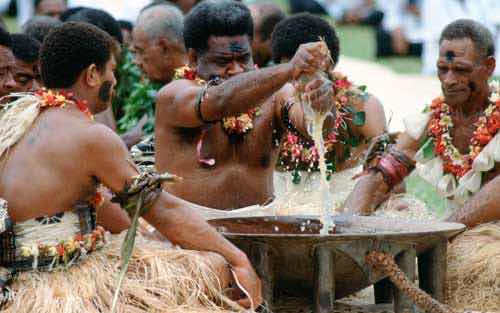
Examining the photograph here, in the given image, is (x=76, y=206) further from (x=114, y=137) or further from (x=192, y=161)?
(x=192, y=161)

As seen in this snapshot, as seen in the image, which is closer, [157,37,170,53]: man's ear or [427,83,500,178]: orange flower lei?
[427,83,500,178]: orange flower lei

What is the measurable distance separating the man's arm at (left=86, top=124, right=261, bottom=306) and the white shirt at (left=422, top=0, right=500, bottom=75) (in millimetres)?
10433

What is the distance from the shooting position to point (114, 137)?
5.18 m

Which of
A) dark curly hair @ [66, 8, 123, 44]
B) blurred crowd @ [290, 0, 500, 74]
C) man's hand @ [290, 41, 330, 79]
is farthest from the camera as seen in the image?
blurred crowd @ [290, 0, 500, 74]

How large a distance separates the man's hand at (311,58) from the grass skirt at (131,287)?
1015 millimetres

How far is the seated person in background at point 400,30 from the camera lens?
688 inches

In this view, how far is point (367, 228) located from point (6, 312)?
75.4 inches

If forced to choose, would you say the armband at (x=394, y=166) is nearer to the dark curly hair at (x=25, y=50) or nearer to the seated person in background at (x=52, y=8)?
the dark curly hair at (x=25, y=50)

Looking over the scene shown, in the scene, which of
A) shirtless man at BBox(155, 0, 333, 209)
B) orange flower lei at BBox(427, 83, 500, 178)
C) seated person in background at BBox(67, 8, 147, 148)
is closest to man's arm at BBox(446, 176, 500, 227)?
orange flower lei at BBox(427, 83, 500, 178)

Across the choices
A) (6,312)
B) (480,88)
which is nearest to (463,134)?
(480,88)

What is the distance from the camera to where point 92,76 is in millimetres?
5461

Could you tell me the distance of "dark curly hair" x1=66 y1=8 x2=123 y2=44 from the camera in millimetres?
10375

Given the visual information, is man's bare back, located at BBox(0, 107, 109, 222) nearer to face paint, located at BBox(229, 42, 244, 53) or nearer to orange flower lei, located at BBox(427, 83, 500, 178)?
face paint, located at BBox(229, 42, 244, 53)

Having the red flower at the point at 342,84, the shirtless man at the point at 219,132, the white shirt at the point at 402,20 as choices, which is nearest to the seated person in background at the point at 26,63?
the shirtless man at the point at 219,132
